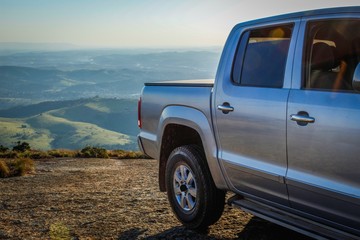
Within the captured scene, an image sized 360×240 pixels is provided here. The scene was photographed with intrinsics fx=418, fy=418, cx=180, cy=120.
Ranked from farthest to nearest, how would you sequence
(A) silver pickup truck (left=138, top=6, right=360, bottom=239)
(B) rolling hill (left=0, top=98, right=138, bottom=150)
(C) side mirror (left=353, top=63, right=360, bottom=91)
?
(B) rolling hill (left=0, top=98, right=138, bottom=150), (A) silver pickup truck (left=138, top=6, right=360, bottom=239), (C) side mirror (left=353, top=63, right=360, bottom=91)

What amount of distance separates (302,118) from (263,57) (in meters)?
0.86

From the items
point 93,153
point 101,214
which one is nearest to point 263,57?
point 101,214

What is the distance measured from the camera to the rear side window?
3264mm

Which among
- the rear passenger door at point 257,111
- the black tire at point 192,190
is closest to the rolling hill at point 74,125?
the black tire at point 192,190

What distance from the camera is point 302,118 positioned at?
111 inches

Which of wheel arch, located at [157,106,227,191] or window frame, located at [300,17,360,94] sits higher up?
window frame, located at [300,17,360,94]

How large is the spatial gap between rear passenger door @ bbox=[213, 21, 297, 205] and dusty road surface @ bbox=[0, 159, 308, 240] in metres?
0.92

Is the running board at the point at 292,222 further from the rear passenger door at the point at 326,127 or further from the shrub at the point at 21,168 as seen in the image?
the shrub at the point at 21,168

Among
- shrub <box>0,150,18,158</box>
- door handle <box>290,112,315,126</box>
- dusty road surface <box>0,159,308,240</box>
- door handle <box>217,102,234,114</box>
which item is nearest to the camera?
door handle <box>290,112,315,126</box>

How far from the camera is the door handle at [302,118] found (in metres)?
2.77

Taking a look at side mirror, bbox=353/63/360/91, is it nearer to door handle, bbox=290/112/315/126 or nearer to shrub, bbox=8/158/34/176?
door handle, bbox=290/112/315/126

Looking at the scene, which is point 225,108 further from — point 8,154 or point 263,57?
point 8,154

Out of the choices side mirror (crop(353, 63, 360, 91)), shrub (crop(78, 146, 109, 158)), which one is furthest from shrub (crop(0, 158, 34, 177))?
side mirror (crop(353, 63, 360, 91))

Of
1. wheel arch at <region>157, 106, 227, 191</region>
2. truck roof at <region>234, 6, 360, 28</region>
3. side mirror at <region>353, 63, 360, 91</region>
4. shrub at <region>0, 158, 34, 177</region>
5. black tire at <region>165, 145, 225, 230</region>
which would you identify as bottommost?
shrub at <region>0, 158, 34, 177</region>
